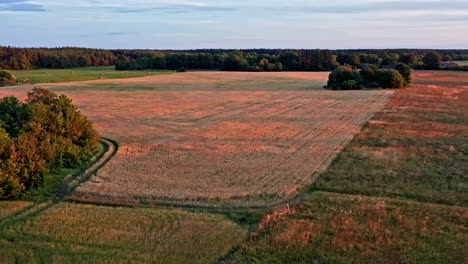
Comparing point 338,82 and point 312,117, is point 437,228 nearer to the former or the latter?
point 312,117

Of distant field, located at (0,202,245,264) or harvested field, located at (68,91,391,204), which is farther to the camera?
harvested field, located at (68,91,391,204)

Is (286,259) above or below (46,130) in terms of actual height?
below

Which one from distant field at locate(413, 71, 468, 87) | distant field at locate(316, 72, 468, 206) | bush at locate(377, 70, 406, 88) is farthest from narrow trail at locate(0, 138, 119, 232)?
distant field at locate(413, 71, 468, 87)

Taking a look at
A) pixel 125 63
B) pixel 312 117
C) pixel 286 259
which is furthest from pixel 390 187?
pixel 125 63

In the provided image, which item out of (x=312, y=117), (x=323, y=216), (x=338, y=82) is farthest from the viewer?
(x=338, y=82)

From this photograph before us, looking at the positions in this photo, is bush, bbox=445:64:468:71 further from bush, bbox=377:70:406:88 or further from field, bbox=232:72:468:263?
field, bbox=232:72:468:263

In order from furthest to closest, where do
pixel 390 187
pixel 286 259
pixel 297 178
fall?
1. pixel 297 178
2. pixel 390 187
3. pixel 286 259

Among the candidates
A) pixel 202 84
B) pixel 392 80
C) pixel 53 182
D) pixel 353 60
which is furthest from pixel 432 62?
pixel 53 182

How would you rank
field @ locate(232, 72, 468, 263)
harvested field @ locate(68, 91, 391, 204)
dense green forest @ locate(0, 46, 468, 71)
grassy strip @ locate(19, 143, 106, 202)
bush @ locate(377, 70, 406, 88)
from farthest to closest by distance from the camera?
dense green forest @ locate(0, 46, 468, 71) < bush @ locate(377, 70, 406, 88) < harvested field @ locate(68, 91, 391, 204) < grassy strip @ locate(19, 143, 106, 202) < field @ locate(232, 72, 468, 263)
